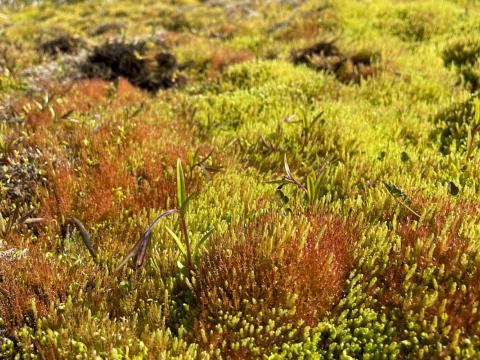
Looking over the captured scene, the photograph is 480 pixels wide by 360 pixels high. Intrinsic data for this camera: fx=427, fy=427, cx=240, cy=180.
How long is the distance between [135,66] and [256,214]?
6.37 metres

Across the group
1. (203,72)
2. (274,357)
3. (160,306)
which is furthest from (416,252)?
(203,72)

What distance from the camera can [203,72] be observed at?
28.4 feet

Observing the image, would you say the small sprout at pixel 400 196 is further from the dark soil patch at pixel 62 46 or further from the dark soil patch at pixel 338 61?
the dark soil patch at pixel 62 46

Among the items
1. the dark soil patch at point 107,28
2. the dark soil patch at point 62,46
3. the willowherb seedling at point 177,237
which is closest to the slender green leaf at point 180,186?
the willowherb seedling at point 177,237

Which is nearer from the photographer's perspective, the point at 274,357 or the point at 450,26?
the point at 274,357

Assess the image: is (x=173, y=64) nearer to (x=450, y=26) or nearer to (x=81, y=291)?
(x=450, y=26)

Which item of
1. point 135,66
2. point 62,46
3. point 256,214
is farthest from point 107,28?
point 256,214

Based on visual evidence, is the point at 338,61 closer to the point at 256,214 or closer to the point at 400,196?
the point at 400,196

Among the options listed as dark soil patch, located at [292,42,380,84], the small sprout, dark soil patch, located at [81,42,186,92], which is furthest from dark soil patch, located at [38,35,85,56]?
the small sprout

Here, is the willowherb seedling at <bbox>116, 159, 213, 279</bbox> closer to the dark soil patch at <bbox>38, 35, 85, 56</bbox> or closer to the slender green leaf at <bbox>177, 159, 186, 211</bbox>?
the slender green leaf at <bbox>177, 159, 186, 211</bbox>

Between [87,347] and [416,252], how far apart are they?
200 cm

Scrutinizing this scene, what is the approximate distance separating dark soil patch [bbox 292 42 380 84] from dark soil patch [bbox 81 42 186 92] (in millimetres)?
2386

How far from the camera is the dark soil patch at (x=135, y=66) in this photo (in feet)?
26.7

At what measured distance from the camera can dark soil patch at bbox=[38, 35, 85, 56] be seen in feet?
31.8
